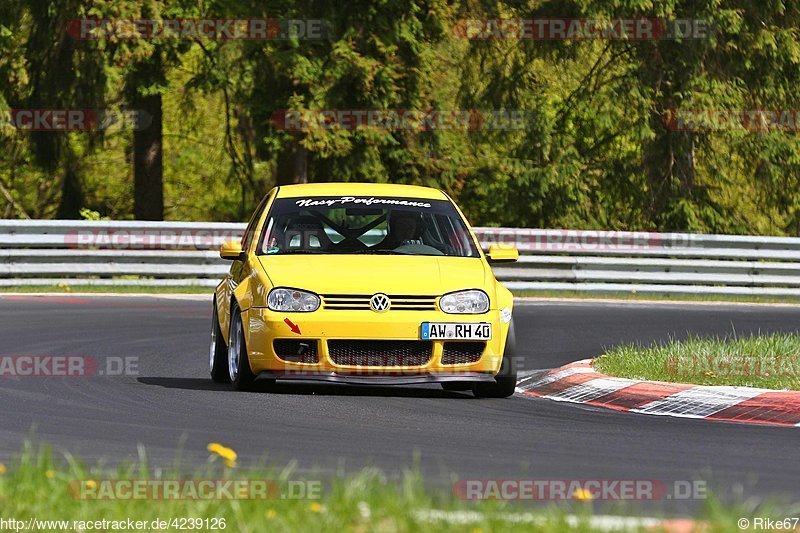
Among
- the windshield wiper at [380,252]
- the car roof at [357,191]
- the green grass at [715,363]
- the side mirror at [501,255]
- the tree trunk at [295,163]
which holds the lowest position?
the tree trunk at [295,163]

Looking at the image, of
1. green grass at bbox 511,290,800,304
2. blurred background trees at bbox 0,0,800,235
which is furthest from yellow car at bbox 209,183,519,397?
blurred background trees at bbox 0,0,800,235

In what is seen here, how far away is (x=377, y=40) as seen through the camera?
29.1 m

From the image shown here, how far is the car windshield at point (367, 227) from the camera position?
1199 cm

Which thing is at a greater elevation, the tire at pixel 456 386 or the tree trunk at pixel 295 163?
the tire at pixel 456 386

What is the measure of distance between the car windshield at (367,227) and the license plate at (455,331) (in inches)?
42.8

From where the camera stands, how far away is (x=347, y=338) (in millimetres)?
10844

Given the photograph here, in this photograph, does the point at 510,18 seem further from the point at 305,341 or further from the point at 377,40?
the point at 305,341

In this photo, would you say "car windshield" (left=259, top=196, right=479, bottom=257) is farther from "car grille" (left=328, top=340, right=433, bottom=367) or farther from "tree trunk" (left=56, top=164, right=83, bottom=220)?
"tree trunk" (left=56, top=164, right=83, bottom=220)

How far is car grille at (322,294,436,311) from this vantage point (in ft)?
35.7

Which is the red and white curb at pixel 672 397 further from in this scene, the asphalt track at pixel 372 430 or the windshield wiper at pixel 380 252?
the windshield wiper at pixel 380 252

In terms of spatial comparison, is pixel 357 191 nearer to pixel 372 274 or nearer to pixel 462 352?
pixel 372 274

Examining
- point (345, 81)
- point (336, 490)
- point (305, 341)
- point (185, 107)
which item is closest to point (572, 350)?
point (305, 341)

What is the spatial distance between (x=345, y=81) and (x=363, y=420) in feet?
64.9

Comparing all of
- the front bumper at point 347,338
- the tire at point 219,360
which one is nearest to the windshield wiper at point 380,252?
the front bumper at point 347,338
